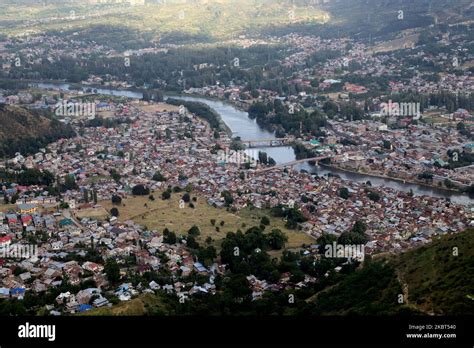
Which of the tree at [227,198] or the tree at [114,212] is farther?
the tree at [227,198]

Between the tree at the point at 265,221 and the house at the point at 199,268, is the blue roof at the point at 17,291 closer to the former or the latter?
the house at the point at 199,268

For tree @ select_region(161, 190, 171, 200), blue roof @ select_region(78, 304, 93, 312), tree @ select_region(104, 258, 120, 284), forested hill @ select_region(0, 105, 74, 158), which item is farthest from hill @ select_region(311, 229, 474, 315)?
forested hill @ select_region(0, 105, 74, 158)

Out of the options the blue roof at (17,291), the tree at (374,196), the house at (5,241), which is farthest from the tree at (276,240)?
the house at (5,241)

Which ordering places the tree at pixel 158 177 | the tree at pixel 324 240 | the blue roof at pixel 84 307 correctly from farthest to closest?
the tree at pixel 158 177 < the tree at pixel 324 240 < the blue roof at pixel 84 307

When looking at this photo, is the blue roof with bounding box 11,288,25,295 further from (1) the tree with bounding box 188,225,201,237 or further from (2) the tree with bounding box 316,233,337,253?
(2) the tree with bounding box 316,233,337,253

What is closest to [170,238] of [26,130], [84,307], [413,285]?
[84,307]

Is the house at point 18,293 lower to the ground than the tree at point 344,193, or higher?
higher

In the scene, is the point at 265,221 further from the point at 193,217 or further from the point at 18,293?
the point at 18,293
